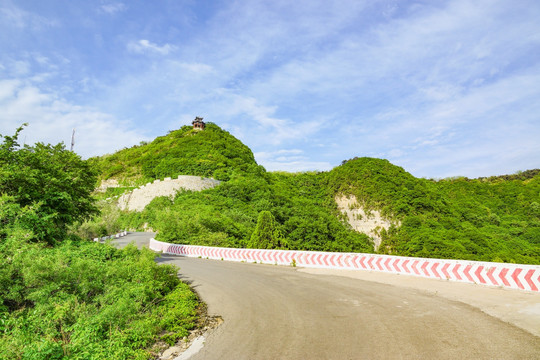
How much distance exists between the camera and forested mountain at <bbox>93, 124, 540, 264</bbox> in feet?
113

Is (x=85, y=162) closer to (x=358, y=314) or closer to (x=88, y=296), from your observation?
(x=88, y=296)

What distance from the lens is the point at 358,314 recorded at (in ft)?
23.2

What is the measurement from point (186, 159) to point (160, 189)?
16059mm

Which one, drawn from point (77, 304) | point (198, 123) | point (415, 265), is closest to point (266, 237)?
point (415, 265)

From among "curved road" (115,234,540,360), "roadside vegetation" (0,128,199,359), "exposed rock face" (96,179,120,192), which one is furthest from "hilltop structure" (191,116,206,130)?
"curved road" (115,234,540,360)

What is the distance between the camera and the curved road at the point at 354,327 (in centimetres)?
492

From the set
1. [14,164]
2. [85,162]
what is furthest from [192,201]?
[14,164]

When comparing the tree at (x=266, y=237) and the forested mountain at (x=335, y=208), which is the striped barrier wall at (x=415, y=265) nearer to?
the tree at (x=266, y=237)

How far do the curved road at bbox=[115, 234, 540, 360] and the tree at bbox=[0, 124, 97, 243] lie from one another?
7687 millimetres

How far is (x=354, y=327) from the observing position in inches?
241

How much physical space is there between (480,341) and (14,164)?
16.3 metres

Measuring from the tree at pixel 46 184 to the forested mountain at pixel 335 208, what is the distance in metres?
12.8

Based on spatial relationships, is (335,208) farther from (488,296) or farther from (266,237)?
(488,296)

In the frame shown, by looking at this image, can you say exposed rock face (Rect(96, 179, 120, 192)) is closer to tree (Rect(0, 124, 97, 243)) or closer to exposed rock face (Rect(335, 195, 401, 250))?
exposed rock face (Rect(335, 195, 401, 250))
